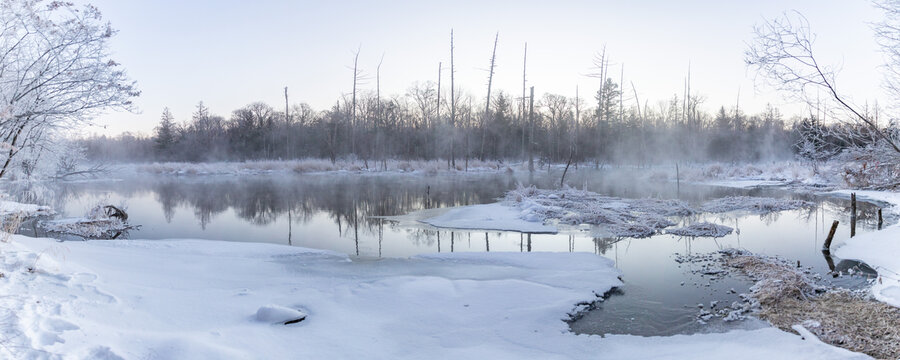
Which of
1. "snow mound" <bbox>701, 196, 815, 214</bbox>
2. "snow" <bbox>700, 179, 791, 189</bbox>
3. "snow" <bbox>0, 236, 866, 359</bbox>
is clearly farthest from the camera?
"snow" <bbox>700, 179, 791, 189</bbox>

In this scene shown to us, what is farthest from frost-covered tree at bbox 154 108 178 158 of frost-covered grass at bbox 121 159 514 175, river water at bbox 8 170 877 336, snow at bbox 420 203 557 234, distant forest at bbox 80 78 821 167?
snow at bbox 420 203 557 234

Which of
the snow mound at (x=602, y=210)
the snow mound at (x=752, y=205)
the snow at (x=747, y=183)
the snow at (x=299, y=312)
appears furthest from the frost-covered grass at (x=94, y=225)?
the snow at (x=747, y=183)

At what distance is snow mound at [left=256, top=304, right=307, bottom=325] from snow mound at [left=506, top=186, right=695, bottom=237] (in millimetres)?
8336

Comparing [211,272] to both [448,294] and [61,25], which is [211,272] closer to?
[448,294]

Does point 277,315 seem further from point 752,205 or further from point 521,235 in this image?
point 752,205

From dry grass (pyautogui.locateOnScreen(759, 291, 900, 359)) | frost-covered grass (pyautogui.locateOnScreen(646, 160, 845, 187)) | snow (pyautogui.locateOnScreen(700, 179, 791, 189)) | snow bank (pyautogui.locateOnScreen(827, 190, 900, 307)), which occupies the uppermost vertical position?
frost-covered grass (pyautogui.locateOnScreen(646, 160, 845, 187))

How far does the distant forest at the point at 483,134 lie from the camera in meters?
51.5

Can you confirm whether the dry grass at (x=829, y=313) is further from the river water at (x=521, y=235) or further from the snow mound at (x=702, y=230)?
the snow mound at (x=702, y=230)

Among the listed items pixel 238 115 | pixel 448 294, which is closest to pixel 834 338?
pixel 448 294

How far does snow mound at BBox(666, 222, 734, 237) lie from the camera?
1127 cm

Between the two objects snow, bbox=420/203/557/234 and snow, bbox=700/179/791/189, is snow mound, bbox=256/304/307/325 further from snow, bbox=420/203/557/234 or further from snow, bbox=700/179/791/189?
snow, bbox=700/179/791/189

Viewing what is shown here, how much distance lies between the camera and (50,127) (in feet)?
26.2

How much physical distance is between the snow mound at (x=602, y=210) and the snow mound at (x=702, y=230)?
530 mm

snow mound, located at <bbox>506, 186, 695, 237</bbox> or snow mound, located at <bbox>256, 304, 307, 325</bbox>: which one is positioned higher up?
snow mound, located at <bbox>506, 186, 695, 237</bbox>
